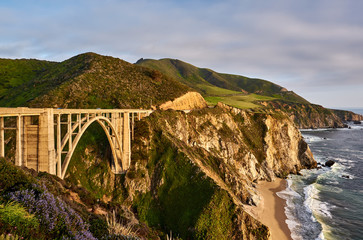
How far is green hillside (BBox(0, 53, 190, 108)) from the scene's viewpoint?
51.1m

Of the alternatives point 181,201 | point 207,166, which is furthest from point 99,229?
point 207,166

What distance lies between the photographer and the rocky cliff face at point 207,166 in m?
30.4

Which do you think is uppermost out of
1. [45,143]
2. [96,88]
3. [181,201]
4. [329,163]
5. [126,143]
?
[96,88]

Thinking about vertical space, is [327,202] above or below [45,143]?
below

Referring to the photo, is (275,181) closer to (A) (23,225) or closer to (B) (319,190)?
(B) (319,190)

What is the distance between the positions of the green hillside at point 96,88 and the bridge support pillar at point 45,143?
3569 centimetres

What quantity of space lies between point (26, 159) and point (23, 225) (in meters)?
12.7

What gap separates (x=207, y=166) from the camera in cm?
4300

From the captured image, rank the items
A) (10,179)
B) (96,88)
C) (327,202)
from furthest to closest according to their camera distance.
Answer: (96,88) < (327,202) < (10,179)

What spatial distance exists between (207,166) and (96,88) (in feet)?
127

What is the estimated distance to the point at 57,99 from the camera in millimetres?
49344

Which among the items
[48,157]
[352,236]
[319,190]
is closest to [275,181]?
[319,190]

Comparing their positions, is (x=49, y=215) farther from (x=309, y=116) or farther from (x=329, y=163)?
(x=309, y=116)

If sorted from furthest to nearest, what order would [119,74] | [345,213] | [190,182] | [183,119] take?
[119,74], [183,119], [345,213], [190,182]
